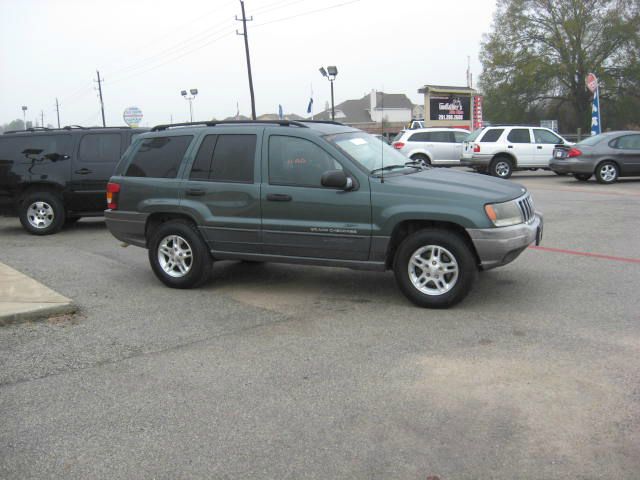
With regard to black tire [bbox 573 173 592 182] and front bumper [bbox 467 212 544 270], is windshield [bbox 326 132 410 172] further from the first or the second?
black tire [bbox 573 173 592 182]

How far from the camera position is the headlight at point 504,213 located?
18.9 feet

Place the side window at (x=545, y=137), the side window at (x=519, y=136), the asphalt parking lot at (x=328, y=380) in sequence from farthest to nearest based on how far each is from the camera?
the side window at (x=545, y=137) → the side window at (x=519, y=136) → the asphalt parking lot at (x=328, y=380)

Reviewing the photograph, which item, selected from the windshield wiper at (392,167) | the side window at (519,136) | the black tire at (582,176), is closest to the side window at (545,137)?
the side window at (519,136)

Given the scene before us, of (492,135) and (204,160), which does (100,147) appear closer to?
(204,160)

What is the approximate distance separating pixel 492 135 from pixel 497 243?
1538 cm

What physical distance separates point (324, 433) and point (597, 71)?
174 feet

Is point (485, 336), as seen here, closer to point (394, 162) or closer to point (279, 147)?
point (394, 162)

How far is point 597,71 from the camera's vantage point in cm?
4975

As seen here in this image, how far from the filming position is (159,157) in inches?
285

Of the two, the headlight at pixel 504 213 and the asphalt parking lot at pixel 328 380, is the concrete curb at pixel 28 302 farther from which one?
the headlight at pixel 504 213

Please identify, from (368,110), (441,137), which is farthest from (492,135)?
(368,110)

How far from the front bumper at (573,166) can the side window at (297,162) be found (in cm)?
1317

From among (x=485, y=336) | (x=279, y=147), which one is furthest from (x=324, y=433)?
(x=279, y=147)

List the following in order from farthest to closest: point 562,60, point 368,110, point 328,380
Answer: point 368,110 < point 562,60 < point 328,380
